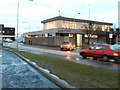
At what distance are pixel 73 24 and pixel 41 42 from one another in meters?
17.9

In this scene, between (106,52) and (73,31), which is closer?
(106,52)

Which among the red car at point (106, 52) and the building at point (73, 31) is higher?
the building at point (73, 31)

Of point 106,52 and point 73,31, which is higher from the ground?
point 73,31

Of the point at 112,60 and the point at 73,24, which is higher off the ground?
the point at 73,24

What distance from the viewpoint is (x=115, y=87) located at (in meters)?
9.19

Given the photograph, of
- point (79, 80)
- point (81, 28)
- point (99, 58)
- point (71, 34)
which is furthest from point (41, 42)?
point (79, 80)

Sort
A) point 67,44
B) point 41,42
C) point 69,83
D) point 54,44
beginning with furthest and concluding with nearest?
point 41,42
point 54,44
point 67,44
point 69,83

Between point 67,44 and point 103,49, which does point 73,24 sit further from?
point 103,49

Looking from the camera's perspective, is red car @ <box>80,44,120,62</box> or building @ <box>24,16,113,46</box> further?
building @ <box>24,16,113,46</box>

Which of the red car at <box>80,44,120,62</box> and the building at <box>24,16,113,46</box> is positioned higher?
the building at <box>24,16,113,46</box>

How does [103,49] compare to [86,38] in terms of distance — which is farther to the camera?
[86,38]

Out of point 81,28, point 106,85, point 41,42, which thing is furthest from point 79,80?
point 81,28

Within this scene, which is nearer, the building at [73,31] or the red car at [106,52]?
the red car at [106,52]

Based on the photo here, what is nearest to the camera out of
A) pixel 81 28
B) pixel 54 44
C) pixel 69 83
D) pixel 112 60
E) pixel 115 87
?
pixel 115 87
